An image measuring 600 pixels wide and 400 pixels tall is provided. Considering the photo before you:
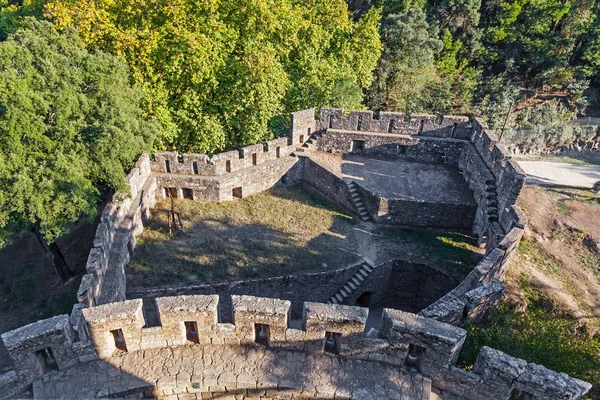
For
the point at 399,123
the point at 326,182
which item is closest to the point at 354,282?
the point at 326,182

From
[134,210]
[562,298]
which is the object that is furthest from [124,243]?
[562,298]

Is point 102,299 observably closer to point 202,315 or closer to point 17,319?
point 202,315

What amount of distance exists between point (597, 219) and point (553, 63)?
71.1 feet

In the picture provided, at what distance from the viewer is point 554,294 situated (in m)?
10.4

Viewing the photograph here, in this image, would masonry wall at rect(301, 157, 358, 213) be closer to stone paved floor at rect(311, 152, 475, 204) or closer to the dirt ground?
stone paved floor at rect(311, 152, 475, 204)

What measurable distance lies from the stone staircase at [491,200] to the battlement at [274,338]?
7.28 meters

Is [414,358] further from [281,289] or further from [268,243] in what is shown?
[268,243]

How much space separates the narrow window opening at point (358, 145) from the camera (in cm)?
1742

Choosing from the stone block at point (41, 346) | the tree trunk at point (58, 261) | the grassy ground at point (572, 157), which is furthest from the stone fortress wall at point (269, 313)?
the grassy ground at point (572, 157)

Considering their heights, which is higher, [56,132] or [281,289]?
[56,132]

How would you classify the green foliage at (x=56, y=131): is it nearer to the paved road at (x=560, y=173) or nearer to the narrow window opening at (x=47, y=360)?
the narrow window opening at (x=47, y=360)

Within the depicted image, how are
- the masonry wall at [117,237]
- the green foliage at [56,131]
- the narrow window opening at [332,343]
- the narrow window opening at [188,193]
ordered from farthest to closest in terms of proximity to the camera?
the narrow window opening at [188,193] < the green foliage at [56,131] < the masonry wall at [117,237] < the narrow window opening at [332,343]

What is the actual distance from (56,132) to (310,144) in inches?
370

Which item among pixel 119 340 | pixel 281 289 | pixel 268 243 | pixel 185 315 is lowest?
pixel 281 289
